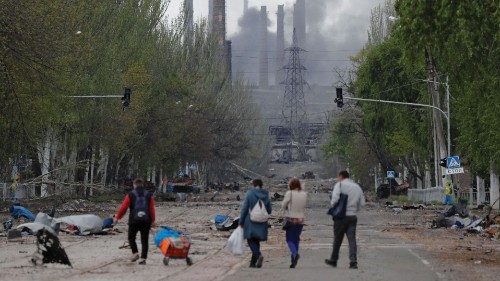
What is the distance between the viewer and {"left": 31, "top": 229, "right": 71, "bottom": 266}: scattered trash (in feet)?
67.9

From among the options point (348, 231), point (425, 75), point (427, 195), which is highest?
point (425, 75)

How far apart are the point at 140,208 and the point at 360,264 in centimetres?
452

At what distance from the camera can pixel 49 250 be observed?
837 inches

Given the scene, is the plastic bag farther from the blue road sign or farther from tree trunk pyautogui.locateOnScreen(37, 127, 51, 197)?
tree trunk pyautogui.locateOnScreen(37, 127, 51, 197)

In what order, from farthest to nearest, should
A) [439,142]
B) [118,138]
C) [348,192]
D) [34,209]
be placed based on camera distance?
[118,138] → [439,142] → [34,209] → [348,192]

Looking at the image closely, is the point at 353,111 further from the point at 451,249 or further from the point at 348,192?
the point at 348,192

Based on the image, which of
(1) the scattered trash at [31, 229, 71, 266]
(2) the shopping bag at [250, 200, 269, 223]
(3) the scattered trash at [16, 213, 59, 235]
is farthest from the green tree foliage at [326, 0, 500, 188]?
(3) the scattered trash at [16, 213, 59, 235]

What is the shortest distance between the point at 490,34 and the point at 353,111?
7160 cm

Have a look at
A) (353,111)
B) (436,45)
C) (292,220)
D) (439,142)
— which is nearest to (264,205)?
(292,220)

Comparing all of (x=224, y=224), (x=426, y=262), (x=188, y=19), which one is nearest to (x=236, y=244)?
(x=426, y=262)

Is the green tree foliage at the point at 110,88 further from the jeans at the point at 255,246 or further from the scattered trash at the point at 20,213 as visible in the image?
the jeans at the point at 255,246

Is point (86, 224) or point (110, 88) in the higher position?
point (110, 88)

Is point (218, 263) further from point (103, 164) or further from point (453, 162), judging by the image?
point (103, 164)

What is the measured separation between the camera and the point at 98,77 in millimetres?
68125
